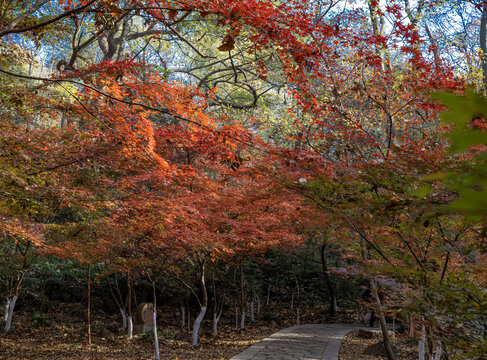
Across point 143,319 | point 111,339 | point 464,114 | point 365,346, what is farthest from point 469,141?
point 143,319

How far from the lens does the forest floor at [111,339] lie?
28.7 feet

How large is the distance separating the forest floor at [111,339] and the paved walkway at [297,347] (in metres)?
0.42

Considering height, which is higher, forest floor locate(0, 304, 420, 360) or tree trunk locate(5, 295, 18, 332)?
tree trunk locate(5, 295, 18, 332)

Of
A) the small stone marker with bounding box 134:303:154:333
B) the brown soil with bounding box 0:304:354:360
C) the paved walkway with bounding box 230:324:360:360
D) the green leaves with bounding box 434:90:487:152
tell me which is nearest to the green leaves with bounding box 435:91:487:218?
the green leaves with bounding box 434:90:487:152

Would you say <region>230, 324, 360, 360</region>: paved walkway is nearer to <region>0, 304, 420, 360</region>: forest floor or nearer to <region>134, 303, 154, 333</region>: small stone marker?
<region>0, 304, 420, 360</region>: forest floor

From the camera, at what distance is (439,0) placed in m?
9.30

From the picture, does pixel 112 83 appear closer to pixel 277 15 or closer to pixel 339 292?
pixel 277 15

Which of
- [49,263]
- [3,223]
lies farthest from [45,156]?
[49,263]

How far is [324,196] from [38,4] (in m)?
3.52

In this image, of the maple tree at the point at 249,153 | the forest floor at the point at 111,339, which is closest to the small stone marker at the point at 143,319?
the forest floor at the point at 111,339

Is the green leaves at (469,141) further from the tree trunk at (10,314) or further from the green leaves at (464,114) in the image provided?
the tree trunk at (10,314)

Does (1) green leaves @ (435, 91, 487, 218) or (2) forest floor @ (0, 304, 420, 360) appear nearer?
(1) green leaves @ (435, 91, 487, 218)

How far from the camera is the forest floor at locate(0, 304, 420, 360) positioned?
8734mm

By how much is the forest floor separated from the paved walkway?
0.42m
